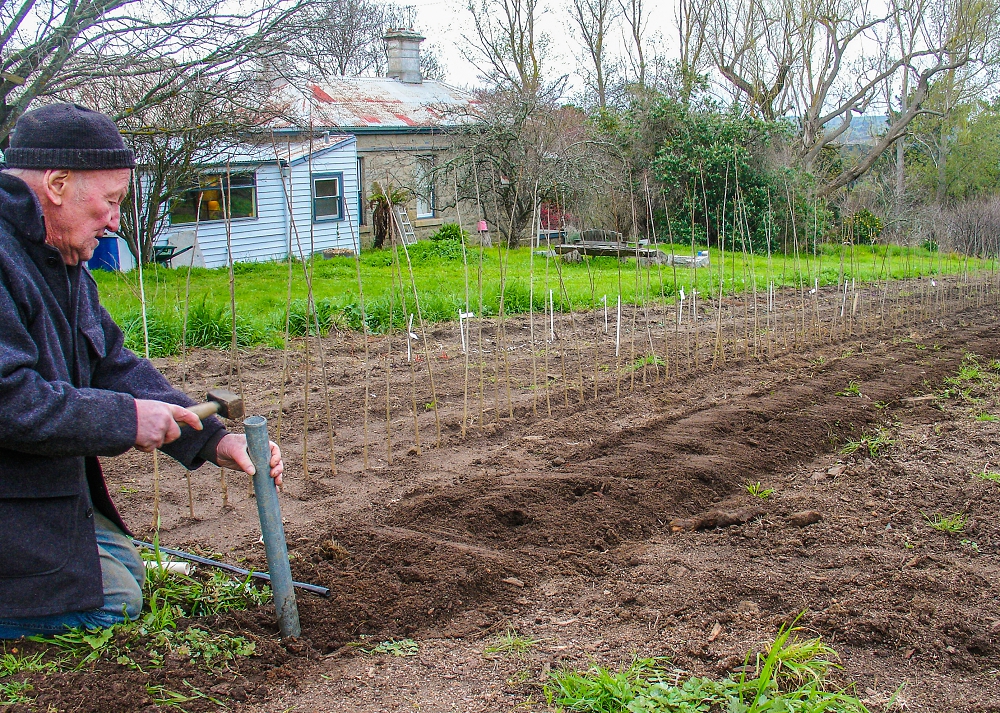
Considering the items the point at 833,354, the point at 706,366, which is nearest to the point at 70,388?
the point at 706,366

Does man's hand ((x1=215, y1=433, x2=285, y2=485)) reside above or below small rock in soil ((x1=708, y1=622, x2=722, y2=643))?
above

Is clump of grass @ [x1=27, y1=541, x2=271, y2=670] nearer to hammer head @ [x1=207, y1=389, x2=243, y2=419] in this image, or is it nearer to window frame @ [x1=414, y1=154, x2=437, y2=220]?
hammer head @ [x1=207, y1=389, x2=243, y2=419]

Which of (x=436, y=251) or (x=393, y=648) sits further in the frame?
(x=436, y=251)

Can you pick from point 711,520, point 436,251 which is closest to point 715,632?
point 711,520

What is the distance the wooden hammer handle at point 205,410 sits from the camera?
226 cm

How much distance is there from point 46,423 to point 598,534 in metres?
2.26

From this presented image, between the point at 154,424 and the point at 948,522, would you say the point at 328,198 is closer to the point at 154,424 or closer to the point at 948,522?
the point at 948,522

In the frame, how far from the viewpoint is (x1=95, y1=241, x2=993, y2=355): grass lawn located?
24.1 feet

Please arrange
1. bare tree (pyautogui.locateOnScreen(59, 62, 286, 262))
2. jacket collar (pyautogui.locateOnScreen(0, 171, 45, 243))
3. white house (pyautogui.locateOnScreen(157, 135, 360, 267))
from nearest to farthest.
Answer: jacket collar (pyautogui.locateOnScreen(0, 171, 45, 243)) → bare tree (pyautogui.locateOnScreen(59, 62, 286, 262)) → white house (pyautogui.locateOnScreen(157, 135, 360, 267))

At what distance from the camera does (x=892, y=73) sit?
22547 millimetres

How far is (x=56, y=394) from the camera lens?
6.70 feet

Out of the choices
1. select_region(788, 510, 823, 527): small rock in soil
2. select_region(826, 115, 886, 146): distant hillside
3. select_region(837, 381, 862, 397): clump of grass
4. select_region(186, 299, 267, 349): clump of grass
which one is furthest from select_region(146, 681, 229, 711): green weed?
select_region(826, 115, 886, 146): distant hillside

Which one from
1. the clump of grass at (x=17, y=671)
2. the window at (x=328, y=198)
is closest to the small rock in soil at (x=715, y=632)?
the clump of grass at (x=17, y=671)

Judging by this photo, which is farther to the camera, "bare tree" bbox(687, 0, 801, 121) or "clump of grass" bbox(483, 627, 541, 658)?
"bare tree" bbox(687, 0, 801, 121)
